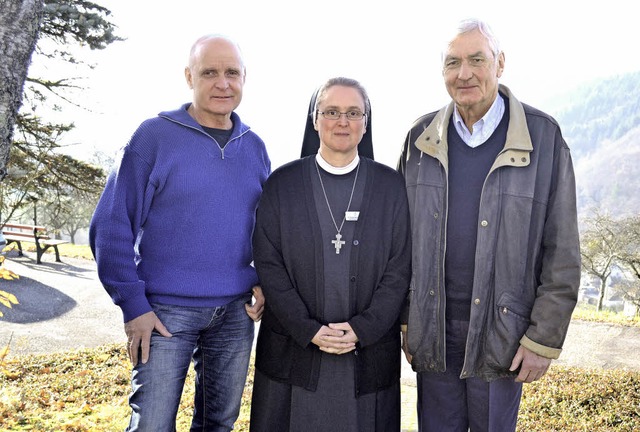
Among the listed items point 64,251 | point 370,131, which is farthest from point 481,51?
point 64,251

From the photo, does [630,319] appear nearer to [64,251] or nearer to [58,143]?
[58,143]

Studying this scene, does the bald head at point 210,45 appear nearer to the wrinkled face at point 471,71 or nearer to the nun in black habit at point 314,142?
the nun in black habit at point 314,142

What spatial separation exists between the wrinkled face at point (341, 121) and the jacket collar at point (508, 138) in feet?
1.35

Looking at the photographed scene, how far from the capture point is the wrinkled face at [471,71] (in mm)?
2830

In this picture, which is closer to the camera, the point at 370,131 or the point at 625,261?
the point at 370,131

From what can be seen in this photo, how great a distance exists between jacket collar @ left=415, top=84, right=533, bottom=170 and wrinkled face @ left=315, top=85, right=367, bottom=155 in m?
0.41

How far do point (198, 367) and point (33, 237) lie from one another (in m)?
19.7

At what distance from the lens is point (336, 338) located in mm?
2662

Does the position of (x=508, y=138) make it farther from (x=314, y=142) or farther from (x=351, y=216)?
(x=314, y=142)

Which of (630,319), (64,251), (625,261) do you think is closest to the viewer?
(630,319)

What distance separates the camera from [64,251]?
23125mm

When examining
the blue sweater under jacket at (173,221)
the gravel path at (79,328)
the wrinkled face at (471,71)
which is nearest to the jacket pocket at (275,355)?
the blue sweater under jacket at (173,221)

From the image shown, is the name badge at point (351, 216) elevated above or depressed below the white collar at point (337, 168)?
below

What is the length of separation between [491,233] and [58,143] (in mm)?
8587
